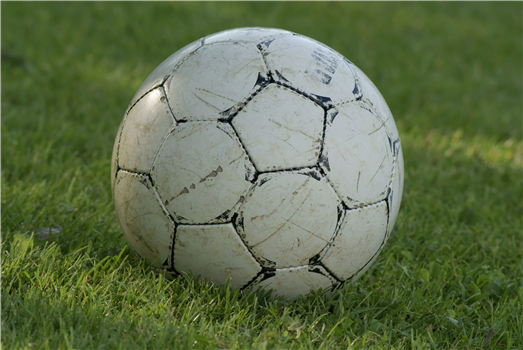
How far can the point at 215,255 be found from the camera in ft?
7.55

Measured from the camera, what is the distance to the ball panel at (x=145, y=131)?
7.60 ft

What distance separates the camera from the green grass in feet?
7.39

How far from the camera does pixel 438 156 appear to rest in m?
4.81

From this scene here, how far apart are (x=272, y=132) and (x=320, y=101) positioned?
10.7 inches

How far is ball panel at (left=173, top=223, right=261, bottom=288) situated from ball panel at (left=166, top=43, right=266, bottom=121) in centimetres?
49

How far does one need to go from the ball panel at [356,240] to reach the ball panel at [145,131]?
89 centimetres

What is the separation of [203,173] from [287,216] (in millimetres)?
396

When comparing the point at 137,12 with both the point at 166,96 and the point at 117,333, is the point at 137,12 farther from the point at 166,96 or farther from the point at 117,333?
the point at 117,333

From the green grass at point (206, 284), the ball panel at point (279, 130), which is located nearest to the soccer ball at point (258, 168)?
the ball panel at point (279, 130)

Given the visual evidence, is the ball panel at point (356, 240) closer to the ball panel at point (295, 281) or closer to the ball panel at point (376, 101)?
the ball panel at point (295, 281)

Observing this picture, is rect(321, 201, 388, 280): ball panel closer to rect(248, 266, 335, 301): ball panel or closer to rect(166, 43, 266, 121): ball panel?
rect(248, 266, 335, 301): ball panel

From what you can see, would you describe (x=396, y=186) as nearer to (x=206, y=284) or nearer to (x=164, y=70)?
(x=206, y=284)

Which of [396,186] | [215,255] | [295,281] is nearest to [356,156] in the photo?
[396,186]

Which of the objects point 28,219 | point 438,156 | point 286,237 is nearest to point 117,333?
point 286,237
